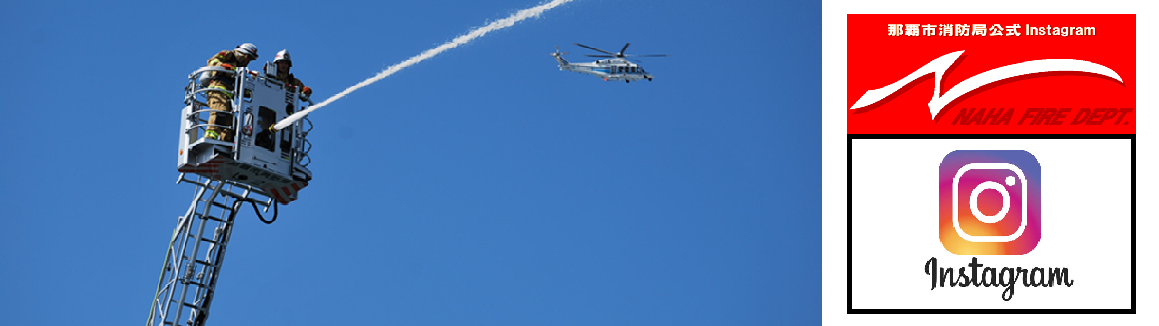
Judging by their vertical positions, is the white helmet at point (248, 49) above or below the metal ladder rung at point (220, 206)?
above

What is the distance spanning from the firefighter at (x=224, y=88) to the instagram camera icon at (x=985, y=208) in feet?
102

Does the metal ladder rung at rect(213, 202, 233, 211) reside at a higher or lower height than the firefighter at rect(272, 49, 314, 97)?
lower

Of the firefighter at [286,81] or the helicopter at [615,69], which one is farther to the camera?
the helicopter at [615,69]

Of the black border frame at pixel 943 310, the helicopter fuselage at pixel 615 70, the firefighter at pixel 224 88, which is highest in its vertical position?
the helicopter fuselage at pixel 615 70

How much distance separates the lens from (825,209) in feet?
209

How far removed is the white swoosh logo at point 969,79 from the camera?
64.1 m

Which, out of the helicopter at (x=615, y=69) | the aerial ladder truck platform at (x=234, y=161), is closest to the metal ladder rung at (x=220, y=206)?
the aerial ladder truck platform at (x=234, y=161)

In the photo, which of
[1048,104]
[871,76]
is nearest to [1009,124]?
[1048,104]

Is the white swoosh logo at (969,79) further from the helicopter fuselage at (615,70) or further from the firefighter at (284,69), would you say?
the helicopter fuselage at (615,70)

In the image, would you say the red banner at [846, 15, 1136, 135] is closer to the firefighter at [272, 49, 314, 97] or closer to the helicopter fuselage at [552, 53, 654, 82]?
the firefighter at [272, 49, 314, 97]

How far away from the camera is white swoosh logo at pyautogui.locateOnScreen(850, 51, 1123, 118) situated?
64.1 metres

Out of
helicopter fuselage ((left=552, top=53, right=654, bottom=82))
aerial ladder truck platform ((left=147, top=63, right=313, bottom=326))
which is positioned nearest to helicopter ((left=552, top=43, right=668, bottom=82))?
helicopter fuselage ((left=552, top=53, right=654, bottom=82))

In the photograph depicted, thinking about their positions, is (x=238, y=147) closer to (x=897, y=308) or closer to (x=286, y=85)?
(x=286, y=85)

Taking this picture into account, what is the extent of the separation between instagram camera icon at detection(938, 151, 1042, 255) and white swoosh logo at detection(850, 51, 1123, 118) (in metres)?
2.60
